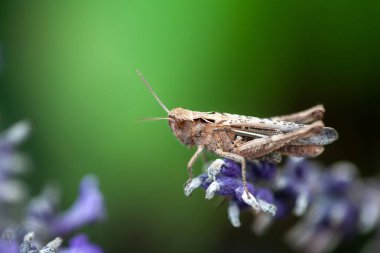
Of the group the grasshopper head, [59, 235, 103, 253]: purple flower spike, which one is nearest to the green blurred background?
the grasshopper head

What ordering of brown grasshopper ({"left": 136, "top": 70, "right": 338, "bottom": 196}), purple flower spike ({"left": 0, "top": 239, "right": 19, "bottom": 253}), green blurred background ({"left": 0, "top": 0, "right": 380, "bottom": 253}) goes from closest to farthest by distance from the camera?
purple flower spike ({"left": 0, "top": 239, "right": 19, "bottom": 253}) < brown grasshopper ({"left": 136, "top": 70, "right": 338, "bottom": 196}) < green blurred background ({"left": 0, "top": 0, "right": 380, "bottom": 253})

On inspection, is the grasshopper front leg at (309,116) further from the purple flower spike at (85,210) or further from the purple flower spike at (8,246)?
the purple flower spike at (8,246)

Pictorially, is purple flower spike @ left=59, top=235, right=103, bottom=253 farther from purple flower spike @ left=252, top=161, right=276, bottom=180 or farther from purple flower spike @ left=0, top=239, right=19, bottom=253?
purple flower spike @ left=252, top=161, right=276, bottom=180

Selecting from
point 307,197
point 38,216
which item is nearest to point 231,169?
point 307,197

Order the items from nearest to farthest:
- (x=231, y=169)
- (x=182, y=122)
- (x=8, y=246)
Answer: (x=8, y=246)
(x=231, y=169)
(x=182, y=122)

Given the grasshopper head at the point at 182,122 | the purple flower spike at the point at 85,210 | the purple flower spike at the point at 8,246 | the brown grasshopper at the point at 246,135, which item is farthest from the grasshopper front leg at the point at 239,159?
the purple flower spike at the point at 8,246

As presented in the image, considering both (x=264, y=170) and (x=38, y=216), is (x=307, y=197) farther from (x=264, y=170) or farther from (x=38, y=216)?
(x=38, y=216)

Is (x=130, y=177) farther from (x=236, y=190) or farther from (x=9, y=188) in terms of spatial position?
(x=236, y=190)
